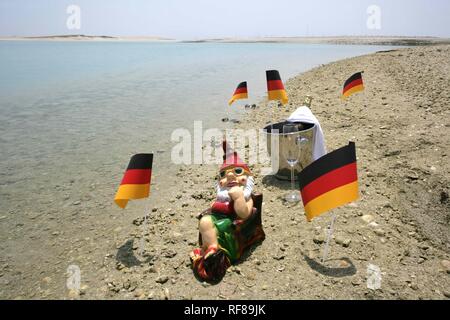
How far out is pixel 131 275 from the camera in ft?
15.6

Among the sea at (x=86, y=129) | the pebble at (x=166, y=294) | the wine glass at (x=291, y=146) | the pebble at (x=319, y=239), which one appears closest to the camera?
the pebble at (x=166, y=294)

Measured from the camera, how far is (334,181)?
12.7 ft

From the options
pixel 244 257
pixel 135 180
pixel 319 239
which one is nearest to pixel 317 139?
pixel 319 239

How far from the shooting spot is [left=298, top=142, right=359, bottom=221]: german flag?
387 cm

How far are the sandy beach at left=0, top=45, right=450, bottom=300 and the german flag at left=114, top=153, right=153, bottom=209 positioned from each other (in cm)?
121

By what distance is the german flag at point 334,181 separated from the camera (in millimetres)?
3865

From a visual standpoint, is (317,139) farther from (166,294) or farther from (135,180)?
(166,294)

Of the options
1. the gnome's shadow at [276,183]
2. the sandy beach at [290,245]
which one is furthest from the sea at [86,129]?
the gnome's shadow at [276,183]

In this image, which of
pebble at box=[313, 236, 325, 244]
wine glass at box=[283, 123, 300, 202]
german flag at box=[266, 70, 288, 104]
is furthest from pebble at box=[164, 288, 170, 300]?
german flag at box=[266, 70, 288, 104]

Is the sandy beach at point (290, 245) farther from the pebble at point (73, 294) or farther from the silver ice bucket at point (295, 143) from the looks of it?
the silver ice bucket at point (295, 143)

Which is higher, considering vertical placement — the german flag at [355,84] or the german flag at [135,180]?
the german flag at [355,84]

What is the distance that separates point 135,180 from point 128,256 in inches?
61.8

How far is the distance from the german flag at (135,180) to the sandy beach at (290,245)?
1.21m
